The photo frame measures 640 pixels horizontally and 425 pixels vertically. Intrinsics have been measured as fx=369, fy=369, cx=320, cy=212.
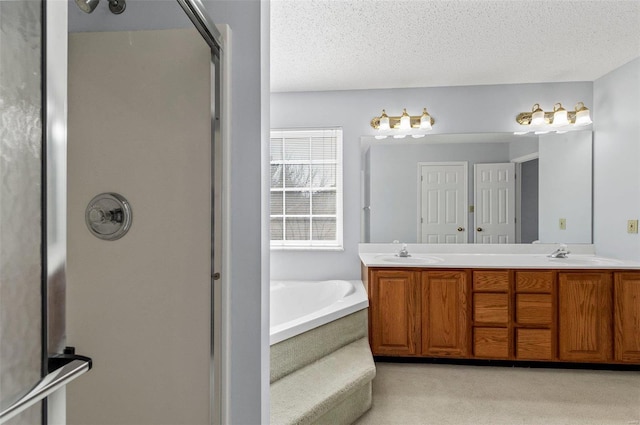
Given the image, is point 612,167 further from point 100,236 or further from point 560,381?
point 100,236

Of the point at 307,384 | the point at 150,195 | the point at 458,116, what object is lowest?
the point at 307,384

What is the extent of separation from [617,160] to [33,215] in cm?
386

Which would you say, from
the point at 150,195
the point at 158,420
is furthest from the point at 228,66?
the point at 158,420

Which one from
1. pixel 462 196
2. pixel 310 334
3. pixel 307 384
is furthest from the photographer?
pixel 462 196

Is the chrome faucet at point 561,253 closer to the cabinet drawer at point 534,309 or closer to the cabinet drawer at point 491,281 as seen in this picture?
the cabinet drawer at point 534,309

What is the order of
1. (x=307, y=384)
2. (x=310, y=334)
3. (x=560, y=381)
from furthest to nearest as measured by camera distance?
(x=560, y=381)
(x=310, y=334)
(x=307, y=384)

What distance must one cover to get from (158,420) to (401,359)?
2.17 m

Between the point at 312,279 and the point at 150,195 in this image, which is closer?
the point at 150,195

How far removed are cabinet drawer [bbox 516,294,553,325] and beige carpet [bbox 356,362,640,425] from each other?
384 mm

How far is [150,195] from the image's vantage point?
51.5 inches

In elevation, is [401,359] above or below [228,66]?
below

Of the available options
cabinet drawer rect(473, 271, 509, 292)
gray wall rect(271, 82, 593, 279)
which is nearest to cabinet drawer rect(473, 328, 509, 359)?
cabinet drawer rect(473, 271, 509, 292)

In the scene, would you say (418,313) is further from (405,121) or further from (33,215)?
(33,215)

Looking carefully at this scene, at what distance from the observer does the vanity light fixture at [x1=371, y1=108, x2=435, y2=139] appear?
3.38 m
